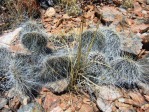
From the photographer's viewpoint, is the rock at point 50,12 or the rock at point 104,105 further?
the rock at point 50,12

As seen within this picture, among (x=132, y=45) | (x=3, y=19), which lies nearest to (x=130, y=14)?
(x=132, y=45)

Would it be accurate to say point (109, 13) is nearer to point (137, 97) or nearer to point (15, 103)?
point (137, 97)

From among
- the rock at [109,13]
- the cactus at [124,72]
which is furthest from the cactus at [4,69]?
the rock at [109,13]

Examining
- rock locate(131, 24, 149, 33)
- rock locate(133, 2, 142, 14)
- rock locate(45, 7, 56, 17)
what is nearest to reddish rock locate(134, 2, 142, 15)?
rock locate(133, 2, 142, 14)

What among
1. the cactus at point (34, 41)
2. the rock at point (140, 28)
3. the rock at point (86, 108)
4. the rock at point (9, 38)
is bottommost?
the rock at point (86, 108)

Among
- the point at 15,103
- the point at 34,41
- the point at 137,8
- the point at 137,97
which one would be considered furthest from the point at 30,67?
the point at 137,8

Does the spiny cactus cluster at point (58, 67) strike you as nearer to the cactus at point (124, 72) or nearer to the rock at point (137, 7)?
the cactus at point (124, 72)

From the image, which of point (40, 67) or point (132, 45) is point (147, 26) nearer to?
point (132, 45)
